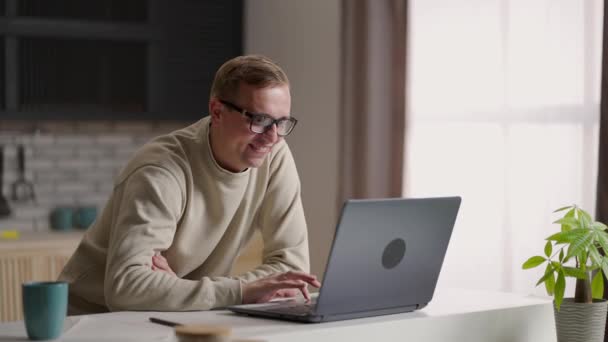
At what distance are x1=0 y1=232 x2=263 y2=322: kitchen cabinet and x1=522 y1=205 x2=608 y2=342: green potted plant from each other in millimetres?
2361

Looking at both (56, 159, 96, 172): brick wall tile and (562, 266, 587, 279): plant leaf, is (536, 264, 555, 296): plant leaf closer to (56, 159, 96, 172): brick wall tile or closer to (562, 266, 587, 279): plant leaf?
(562, 266, 587, 279): plant leaf

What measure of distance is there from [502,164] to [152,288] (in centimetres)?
193

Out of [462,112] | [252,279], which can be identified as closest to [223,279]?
[252,279]

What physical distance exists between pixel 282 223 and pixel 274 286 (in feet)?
1.55

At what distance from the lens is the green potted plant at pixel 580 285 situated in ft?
7.66

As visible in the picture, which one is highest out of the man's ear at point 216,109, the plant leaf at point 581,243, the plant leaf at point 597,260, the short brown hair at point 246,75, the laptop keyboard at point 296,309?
Result: the short brown hair at point 246,75

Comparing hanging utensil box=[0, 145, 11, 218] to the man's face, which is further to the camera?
hanging utensil box=[0, 145, 11, 218]

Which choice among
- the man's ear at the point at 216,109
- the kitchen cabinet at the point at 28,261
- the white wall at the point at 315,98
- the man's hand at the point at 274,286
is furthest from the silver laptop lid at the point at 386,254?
the white wall at the point at 315,98

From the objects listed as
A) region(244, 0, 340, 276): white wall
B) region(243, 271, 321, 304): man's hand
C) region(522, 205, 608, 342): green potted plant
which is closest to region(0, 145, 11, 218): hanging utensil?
region(244, 0, 340, 276): white wall

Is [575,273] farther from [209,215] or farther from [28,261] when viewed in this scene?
[28,261]

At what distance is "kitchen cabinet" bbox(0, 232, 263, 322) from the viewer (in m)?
4.73

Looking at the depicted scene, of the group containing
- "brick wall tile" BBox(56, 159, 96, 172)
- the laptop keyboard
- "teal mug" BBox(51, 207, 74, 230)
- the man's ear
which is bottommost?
"teal mug" BBox(51, 207, 74, 230)

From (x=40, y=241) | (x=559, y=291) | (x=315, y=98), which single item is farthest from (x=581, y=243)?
(x=40, y=241)

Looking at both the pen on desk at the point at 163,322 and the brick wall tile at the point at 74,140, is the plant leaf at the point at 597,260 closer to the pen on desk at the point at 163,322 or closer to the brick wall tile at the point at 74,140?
the pen on desk at the point at 163,322
